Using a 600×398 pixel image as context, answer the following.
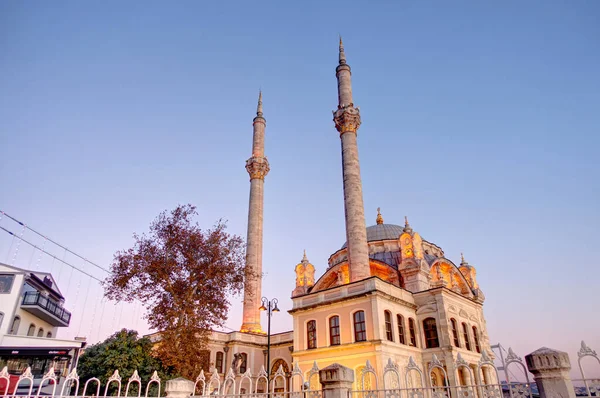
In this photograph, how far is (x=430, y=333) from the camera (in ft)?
81.3

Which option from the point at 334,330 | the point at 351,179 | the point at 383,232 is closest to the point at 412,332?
the point at 334,330

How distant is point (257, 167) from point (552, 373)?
3259 cm

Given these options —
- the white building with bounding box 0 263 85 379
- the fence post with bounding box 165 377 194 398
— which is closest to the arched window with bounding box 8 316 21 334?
the white building with bounding box 0 263 85 379

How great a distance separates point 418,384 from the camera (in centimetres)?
2175

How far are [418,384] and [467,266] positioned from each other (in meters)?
15.7

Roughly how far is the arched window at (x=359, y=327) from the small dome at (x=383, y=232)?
1385 cm

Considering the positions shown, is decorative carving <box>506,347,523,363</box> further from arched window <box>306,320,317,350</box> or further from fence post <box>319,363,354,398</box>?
arched window <box>306,320,317,350</box>

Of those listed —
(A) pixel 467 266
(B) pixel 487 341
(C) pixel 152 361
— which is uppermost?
(A) pixel 467 266

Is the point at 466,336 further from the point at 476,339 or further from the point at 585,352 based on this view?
the point at 585,352

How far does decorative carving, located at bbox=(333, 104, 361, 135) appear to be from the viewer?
30.4m

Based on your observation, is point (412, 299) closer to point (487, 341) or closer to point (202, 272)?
point (487, 341)

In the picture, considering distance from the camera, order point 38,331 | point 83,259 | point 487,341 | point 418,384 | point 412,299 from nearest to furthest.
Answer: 1. point 418,384
2. point 412,299
3. point 487,341
4. point 38,331
5. point 83,259

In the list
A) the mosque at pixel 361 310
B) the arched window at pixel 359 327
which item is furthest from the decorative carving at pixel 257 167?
the arched window at pixel 359 327

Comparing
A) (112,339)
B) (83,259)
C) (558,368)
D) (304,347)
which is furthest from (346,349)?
(83,259)
